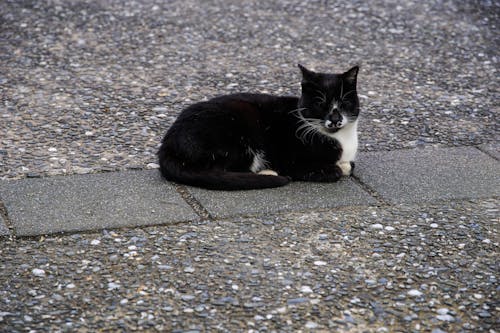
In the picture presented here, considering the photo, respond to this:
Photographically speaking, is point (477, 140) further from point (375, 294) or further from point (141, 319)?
point (141, 319)

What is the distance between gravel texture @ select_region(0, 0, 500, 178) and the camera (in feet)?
16.9

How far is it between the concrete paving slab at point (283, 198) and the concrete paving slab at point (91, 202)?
0.16m

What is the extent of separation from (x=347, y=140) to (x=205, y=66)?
2.35 m

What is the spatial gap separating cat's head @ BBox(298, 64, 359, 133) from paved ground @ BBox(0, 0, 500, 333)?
38 centimetres

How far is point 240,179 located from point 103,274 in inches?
43.5

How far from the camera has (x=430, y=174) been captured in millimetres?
4621

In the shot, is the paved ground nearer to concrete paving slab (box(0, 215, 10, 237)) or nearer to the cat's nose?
concrete paving slab (box(0, 215, 10, 237))

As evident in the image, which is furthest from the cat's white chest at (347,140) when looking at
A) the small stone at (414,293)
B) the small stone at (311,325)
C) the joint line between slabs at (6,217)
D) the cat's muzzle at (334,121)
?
the joint line between slabs at (6,217)

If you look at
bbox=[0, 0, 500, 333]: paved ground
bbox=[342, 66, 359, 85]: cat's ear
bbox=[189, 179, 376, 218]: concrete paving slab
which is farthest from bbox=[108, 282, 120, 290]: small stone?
bbox=[342, 66, 359, 85]: cat's ear

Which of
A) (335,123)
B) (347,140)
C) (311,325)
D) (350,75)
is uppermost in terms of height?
(350,75)

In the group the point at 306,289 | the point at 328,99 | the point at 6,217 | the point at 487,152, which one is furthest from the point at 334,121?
the point at 6,217

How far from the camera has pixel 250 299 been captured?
3.24 metres

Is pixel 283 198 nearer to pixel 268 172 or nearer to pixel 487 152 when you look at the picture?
pixel 268 172

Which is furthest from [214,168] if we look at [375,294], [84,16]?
[84,16]
